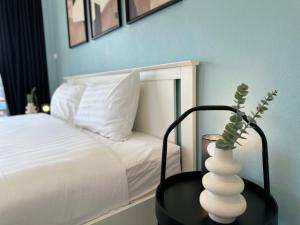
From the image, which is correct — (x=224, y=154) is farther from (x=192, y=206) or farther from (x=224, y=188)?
(x=192, y=206)

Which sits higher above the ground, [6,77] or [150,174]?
[6,77]

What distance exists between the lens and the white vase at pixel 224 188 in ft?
2.25

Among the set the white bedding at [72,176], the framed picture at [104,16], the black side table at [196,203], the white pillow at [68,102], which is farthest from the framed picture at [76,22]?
the black side table at [196,203]

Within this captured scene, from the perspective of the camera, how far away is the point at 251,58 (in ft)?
3.14

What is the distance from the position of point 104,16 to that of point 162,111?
1127 mm

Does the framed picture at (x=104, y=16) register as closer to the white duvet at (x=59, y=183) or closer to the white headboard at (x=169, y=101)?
the white headboard at (x=169, y=101)

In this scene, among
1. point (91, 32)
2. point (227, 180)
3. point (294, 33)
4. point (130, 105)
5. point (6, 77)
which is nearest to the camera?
point (227, 180)

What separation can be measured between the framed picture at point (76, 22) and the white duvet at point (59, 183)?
156 centimetres

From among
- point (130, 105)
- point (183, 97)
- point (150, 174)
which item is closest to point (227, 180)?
point (150, 174)

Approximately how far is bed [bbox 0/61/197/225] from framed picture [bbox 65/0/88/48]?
1.25 metres

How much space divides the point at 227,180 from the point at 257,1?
718 millimetres

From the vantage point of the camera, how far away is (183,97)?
4.06 ft

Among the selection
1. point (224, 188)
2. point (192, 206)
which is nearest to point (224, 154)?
point (224, 188)

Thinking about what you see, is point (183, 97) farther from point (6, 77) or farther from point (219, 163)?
point (6, 77)
